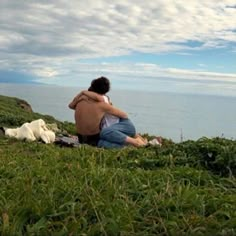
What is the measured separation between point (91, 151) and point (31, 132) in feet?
9.06

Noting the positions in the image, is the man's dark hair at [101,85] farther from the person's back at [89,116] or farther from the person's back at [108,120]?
the person's back at [108,120]

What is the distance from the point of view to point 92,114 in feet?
34.8

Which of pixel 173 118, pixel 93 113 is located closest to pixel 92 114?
pixel 93 113

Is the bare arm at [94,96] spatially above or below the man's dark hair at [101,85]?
below

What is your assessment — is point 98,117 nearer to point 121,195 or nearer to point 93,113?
point 93,113

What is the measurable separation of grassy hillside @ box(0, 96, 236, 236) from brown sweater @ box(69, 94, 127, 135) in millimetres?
3543

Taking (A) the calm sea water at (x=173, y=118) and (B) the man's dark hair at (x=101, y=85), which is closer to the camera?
(B) the man's dark hair at (x=101, y=85)

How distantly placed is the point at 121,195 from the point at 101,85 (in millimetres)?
6114

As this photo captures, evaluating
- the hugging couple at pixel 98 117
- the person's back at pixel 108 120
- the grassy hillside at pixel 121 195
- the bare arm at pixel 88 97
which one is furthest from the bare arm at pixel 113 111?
the grassy hillside at pixel 121 195

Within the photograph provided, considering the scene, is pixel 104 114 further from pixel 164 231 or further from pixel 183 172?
pixel 164 231

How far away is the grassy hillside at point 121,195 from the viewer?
4.06m

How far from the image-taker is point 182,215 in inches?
169

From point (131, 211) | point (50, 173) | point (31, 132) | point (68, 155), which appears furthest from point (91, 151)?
point (131, 211)

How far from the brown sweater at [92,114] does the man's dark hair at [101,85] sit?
0.88 ft
